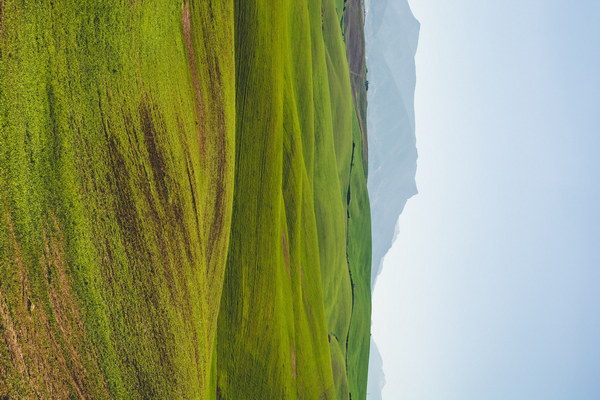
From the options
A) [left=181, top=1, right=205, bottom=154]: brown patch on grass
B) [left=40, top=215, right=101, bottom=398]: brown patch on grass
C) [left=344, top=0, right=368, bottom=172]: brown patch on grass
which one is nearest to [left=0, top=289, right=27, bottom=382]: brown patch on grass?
[left=40, top=215, right=101, bottom=398]: brown patch on grass

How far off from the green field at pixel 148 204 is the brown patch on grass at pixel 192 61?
138 mm

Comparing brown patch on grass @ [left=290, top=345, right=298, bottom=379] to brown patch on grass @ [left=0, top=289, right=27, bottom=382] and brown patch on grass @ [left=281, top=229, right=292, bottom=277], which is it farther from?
brown patch on grass @ [left=0, top=289, right=27, bottom=382]

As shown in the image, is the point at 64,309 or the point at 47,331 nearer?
the point at 47,331

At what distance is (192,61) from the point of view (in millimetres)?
26594

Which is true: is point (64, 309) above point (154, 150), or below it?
below

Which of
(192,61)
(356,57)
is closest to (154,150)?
(192,61)

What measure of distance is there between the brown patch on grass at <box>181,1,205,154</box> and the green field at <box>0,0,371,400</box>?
138 millimetres

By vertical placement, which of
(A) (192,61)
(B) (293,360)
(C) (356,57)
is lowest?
(B) (293,360)

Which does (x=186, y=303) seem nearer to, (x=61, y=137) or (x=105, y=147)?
(x=105, y=147)

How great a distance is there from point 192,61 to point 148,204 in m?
10.5

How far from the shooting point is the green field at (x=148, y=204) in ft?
48.5

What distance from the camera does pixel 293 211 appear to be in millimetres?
44469

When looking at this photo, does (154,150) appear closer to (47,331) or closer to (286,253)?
(47,331)

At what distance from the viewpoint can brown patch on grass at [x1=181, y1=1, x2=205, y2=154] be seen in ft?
84.3
